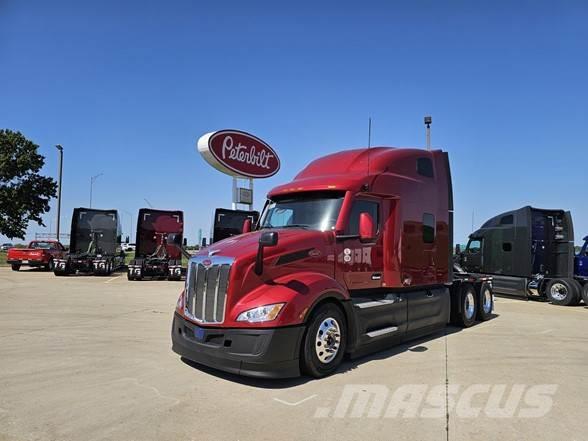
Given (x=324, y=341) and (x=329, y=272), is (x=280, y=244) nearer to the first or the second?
(x=329, y=272)

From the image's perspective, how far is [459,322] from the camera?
931 centimetres

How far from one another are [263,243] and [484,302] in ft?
23.5

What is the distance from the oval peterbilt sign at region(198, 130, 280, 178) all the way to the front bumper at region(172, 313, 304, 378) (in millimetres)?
16141

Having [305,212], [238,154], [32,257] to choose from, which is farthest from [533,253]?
[32,257]

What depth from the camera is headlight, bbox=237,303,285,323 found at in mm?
5035

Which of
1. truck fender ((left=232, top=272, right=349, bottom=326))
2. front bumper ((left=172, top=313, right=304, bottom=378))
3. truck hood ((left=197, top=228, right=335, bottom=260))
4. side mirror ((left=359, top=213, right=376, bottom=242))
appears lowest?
front bumper ((left=172, top=313, right=304, bottom=378))

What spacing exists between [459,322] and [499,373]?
367 centimetres

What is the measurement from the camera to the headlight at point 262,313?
5.04 meters

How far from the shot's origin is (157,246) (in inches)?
814

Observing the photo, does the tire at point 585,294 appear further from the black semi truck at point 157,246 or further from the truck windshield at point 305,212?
the black semi truck at point 157,246

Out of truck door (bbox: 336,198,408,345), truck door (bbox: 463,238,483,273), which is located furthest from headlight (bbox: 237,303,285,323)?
truck door (bbox: 463,238,483,273)

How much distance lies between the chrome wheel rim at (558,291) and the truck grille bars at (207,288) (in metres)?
12.1

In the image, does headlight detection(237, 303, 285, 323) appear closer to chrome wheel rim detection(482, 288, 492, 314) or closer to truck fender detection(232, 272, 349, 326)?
truck fender detection(232, 272, 349, 326)

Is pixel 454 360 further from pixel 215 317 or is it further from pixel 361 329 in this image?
pixel 215 317
